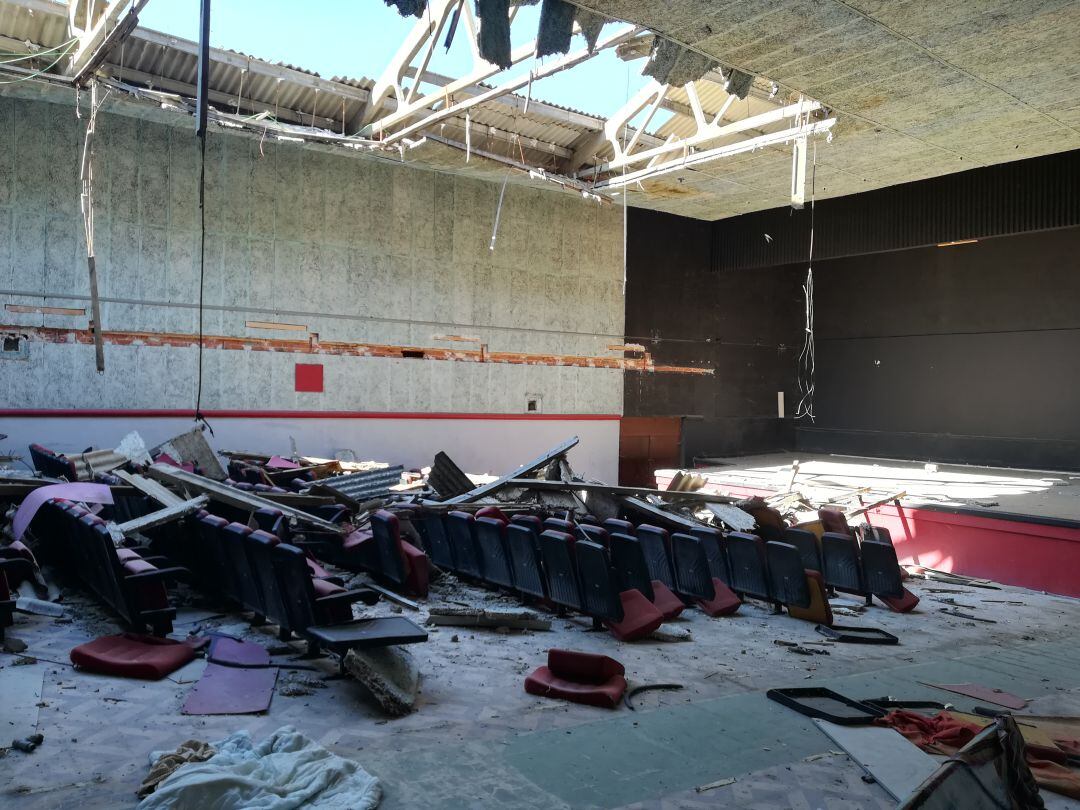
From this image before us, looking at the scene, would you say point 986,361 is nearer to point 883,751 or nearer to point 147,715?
point 883,751

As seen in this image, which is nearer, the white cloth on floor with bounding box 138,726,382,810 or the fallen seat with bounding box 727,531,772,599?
the white cloth on floor with bounding box 138,726,382,810

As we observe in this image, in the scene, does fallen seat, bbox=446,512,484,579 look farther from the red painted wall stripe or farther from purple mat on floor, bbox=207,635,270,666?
the red painted wall stripe

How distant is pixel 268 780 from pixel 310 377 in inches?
430

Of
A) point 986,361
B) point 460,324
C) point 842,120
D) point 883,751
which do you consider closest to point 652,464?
point 460,324

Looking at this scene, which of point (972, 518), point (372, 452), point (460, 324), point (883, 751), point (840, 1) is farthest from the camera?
point (460, 324)

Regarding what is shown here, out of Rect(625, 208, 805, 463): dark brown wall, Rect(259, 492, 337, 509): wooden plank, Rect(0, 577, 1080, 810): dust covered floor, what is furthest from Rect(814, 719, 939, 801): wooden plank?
Rect(625, 208, 805, 463): dark brown wall

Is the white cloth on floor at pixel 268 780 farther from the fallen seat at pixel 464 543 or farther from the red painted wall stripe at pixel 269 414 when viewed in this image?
the red painted wall stripe at pixel 269 414

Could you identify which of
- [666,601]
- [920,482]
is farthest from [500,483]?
[920,482]

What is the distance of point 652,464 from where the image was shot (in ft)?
59.4

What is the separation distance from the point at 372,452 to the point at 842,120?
892 cm

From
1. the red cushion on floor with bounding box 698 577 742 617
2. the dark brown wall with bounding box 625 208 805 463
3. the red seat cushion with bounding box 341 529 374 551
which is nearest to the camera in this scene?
the red cushion on floor with bounding box 698 577 742 617

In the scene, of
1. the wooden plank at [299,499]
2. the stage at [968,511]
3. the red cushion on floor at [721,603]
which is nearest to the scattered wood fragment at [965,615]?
the red cushion on floor at [721,603]

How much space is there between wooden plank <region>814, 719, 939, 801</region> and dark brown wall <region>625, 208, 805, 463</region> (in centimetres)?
1338

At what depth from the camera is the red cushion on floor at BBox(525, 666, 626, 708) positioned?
465cm
